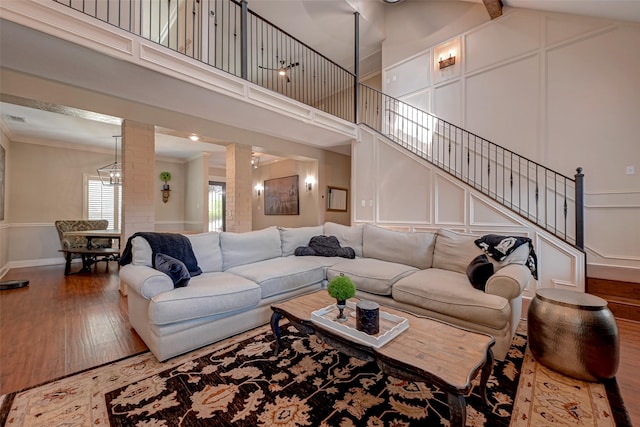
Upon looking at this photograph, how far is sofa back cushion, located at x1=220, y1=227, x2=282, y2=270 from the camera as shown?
A: 3164 millimetres

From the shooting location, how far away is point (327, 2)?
5000 millimetres

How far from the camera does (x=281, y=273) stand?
112 inches

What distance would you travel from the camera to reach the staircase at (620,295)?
2770 mm

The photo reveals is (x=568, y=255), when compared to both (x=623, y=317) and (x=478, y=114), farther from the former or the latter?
(x=478, y=114)

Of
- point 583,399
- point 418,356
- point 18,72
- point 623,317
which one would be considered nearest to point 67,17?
point 18,72

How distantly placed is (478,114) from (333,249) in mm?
3718

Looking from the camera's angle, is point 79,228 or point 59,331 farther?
point 79,228

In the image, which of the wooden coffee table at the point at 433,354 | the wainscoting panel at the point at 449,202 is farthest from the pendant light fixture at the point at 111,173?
the wainscoting panel at the point at 449,202

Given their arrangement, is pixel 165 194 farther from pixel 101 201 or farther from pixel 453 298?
pixel 453 298

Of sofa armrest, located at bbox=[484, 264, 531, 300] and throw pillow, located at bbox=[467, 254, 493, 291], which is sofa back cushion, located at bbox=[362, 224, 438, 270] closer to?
throw pillow, located at bbox=[467, 254, 493, 291]

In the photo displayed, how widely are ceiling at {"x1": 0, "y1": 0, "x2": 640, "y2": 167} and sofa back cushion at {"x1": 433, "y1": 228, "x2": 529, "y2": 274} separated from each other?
3.54m

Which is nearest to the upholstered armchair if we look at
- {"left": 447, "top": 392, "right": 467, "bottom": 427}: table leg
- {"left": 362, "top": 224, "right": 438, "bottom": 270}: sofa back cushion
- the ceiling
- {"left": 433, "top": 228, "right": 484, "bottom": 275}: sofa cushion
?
the ceiling

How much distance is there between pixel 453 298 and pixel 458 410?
1199 millimetres

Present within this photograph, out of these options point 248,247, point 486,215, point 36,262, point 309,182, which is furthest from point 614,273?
point 36,262
